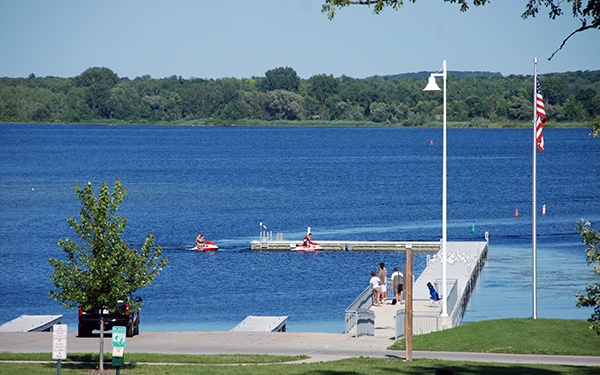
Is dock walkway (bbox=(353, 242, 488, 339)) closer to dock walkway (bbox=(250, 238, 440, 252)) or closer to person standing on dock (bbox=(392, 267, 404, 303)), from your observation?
person standing on dock (bbox=(392, 267, 404, 303))

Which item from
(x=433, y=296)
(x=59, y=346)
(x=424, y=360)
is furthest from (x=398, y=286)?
(x=59, y=346)

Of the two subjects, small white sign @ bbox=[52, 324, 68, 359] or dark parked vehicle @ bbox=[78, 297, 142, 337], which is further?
dark parked vehicle @ bbox=[78, 297, 142, 337]

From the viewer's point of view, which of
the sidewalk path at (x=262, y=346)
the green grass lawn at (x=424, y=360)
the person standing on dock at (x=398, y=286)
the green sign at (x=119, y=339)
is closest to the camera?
the green sign at (x=119, y=339)

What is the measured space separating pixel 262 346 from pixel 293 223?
175 ft

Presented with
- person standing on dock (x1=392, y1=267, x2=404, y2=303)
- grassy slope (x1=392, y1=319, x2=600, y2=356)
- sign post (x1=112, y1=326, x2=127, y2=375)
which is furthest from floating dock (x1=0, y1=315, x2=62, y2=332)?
sign post (x1=112, y1=326, x2=127, y2=375)

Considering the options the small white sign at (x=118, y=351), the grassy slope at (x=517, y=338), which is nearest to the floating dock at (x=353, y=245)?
the grassy slope at (x=517, y=338)

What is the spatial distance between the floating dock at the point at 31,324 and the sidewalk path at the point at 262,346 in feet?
6.75

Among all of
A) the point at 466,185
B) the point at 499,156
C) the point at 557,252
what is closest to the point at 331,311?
the point at 557,252

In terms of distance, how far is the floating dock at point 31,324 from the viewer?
32.3 m

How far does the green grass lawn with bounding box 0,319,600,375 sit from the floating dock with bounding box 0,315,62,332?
6.81m

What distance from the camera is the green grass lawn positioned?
22.9 meters

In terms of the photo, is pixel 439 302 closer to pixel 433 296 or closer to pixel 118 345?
pixel 433 296

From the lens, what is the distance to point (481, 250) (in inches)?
2259

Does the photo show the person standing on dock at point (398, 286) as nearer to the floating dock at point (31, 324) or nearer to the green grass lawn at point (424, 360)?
the green grass lawn at point (424, 360)
